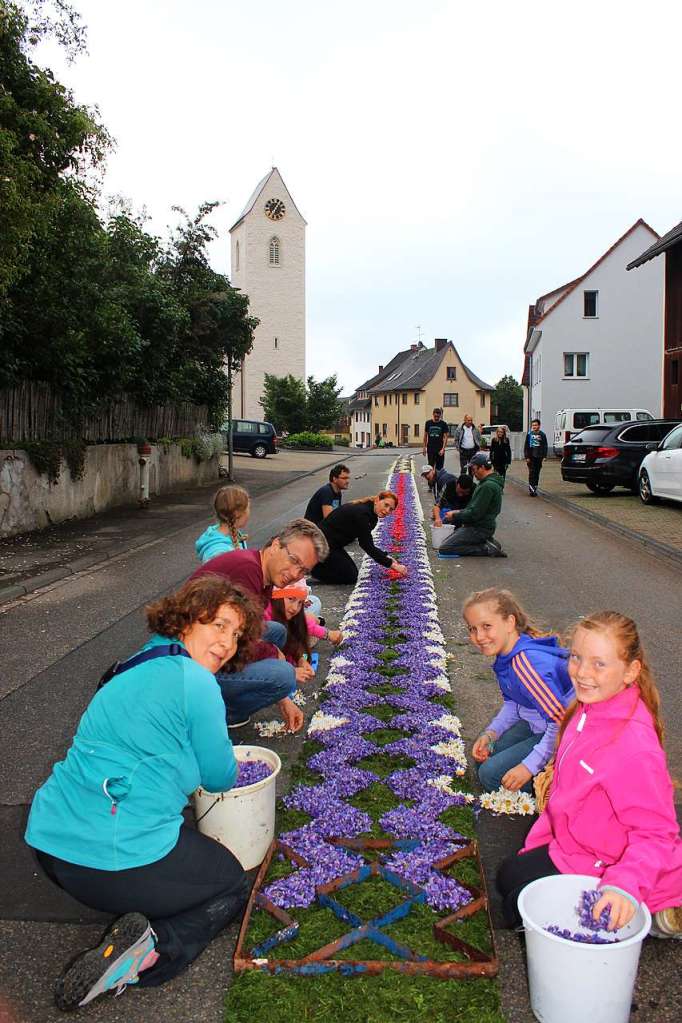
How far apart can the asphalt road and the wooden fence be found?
323 cm

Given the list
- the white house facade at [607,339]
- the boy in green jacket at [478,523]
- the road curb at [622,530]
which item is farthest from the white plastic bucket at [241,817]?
the white house facade at [607,339]

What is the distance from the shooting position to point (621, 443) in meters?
21.3

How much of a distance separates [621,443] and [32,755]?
18803mm

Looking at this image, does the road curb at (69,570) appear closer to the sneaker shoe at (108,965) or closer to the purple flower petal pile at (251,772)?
the purple flower petal pile at (251,772)

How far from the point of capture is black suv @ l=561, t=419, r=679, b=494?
69.7 ft

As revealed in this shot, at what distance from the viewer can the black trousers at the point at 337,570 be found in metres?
10.1

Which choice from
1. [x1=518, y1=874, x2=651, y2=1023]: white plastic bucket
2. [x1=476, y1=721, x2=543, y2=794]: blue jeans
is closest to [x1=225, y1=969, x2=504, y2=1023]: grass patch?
[x1=518, y1=874, x2=651, y2=1023]: white plastic bucket

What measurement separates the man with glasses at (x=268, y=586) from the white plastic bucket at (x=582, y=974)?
7.56 feet

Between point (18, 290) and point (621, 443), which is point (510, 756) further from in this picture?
point (621, 443)

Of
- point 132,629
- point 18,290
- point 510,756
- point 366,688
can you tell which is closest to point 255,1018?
point 510,756

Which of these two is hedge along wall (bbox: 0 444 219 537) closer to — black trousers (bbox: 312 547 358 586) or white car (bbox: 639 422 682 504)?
black trousers (bbox: 312 547 358 586)

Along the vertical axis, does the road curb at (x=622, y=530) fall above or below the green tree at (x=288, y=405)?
below

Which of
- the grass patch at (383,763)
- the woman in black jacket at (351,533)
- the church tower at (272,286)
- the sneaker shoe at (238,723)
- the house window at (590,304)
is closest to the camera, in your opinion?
the grass patch at (383,763)

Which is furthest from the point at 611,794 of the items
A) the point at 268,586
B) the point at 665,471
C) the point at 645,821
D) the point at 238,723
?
the point at 665,471
